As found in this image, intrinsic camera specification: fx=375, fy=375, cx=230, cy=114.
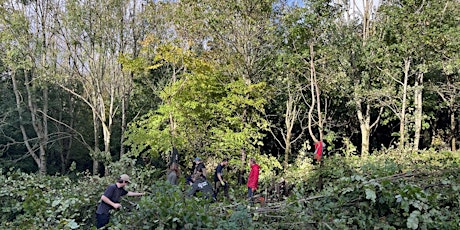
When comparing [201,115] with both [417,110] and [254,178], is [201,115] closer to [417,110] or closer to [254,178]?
[254,178]

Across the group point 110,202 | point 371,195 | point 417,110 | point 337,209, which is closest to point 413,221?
point 371,195

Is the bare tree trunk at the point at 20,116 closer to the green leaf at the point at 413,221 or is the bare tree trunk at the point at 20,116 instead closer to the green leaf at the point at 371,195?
the green leaf at the point at 371,195

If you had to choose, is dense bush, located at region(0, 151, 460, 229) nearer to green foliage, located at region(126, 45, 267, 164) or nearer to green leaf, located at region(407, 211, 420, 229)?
green leaf, located at region(407, 211, 420, 229)

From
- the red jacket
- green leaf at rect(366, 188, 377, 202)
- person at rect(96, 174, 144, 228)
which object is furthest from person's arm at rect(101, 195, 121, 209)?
the red jacket

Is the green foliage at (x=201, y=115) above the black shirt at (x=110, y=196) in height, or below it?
above

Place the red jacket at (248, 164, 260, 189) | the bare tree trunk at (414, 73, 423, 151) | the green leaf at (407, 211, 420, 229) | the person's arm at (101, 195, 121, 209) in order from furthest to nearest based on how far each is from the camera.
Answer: the bare tree trunk at (414, 73, 423, 151) < the red jacket at (248, 164, 260, 189) < the person's arm at (101, 195, 121, 209) < the green leaf at (407, 211, 420, 229)

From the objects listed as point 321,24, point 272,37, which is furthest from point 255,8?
point 321,24

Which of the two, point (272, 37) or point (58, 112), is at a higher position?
point (272, 37)

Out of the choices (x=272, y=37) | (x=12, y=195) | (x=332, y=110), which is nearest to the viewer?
(x=12, y=195)

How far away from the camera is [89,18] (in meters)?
15.2

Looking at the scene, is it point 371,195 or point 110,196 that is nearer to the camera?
point 371,195

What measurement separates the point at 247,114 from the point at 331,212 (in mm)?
9638

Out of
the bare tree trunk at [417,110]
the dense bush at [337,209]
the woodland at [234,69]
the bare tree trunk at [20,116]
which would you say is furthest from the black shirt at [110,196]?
the bare tree trunk at [20,116]

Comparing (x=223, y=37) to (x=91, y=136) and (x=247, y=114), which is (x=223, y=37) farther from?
(x=91, y=136)
